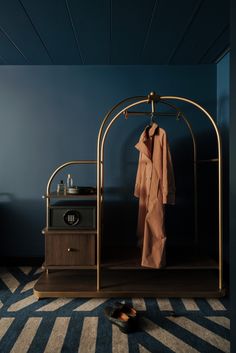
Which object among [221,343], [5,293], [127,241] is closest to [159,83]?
[127,241]

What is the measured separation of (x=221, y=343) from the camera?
1.39m

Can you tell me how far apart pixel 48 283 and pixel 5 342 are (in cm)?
57

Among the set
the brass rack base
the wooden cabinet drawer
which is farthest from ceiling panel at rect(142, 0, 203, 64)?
the brass rack base

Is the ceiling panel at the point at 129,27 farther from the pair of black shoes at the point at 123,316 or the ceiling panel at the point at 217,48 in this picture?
the pair of black shoes at the point at 123,316

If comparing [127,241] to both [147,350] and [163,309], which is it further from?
[147,350]

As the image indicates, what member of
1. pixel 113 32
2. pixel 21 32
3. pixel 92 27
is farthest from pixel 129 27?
pixel 21 32

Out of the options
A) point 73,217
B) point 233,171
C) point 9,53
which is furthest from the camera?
point 9,53

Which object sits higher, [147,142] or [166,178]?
[147,142]

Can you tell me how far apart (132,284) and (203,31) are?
2085mm

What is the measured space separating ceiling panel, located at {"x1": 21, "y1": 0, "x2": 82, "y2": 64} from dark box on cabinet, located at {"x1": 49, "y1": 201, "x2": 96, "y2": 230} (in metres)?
1.39

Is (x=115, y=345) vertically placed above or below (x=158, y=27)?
below

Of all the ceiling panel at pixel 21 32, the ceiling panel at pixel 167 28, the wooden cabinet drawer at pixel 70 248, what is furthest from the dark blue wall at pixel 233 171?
the ceiling panel at pixel 21 32

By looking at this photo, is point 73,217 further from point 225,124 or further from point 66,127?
point 225,124

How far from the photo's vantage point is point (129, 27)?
6.07 ft
